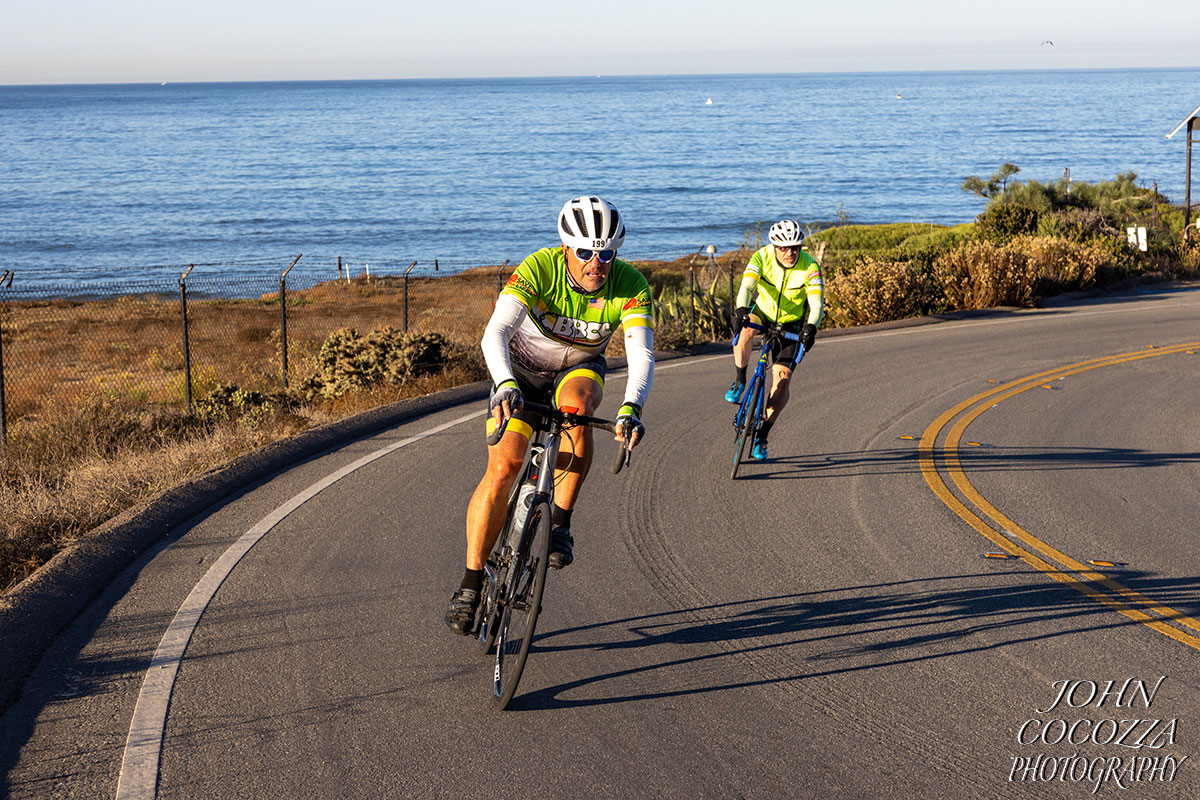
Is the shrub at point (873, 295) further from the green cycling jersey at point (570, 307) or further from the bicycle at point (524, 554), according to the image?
the bicycle at point (524, 554)

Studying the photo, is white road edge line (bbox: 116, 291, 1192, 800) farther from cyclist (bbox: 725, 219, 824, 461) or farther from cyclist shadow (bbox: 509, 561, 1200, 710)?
cyclist (bbox: 725, 219, 824, 461)

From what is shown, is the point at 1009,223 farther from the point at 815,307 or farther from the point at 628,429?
the point at 628,429

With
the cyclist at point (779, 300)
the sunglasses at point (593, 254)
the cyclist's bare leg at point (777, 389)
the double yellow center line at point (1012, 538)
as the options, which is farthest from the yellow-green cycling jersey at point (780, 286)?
the sunglasses at point (593, 254)

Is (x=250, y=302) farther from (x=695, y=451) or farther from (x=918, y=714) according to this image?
(x=918, y=714)

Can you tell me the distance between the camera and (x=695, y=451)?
9.92 metres

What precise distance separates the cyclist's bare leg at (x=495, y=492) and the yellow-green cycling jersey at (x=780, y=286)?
475 cm

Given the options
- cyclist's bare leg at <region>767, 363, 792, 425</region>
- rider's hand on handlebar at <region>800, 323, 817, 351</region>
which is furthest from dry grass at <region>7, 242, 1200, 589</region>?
rider's hand on handlebar at <region>800, 323, 817, 351</region>

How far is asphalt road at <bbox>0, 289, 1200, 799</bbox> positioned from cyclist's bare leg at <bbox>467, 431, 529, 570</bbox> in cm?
70

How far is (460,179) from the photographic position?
82062mm

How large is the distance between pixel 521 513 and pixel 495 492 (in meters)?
0.28

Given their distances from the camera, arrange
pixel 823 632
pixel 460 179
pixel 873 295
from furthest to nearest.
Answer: pixel 460 179 < pixel 873 295 < pixel 823 632

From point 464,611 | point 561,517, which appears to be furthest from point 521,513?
point 464,611

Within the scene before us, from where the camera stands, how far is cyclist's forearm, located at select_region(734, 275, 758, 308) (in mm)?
9414

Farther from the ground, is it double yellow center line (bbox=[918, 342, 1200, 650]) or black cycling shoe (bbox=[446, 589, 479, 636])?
black cycling shoe (bbox=[446, 589, 479, 636])
